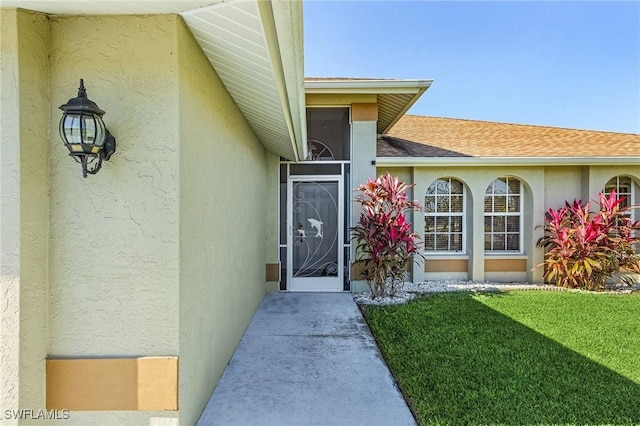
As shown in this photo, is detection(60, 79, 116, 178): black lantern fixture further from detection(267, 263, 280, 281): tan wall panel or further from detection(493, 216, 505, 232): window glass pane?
detection(493, 216, 505, 232): window glass pane

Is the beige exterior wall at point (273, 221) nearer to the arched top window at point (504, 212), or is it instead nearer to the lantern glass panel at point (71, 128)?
the lantern glass panel at point (71, 128)

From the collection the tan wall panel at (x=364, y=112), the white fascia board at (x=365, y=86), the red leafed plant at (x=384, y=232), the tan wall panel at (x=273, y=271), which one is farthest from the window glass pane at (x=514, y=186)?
the tan wall panel at (x=273, y=271)

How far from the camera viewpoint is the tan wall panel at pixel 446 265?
921cm

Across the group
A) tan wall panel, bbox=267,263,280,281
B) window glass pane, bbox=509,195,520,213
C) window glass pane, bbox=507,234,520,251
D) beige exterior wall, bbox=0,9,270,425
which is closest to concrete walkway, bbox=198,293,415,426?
beige exterior wall, bbox=0,9,270,425

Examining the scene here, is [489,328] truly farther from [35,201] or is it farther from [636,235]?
[636,235]

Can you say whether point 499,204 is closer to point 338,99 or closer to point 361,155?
point 361,155

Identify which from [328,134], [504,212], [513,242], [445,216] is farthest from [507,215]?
[328,134]

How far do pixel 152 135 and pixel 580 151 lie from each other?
11841 millimetres

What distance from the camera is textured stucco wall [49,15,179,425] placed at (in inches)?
95.1

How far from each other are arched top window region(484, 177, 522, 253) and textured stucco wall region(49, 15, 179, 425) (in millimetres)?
9609

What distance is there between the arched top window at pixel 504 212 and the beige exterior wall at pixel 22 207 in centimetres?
1032

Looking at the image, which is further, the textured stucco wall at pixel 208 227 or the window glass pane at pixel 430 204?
the window glass pane at pixel 430 204

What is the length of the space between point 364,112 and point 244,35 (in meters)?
5.62

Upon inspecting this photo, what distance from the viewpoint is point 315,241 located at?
25.7ft
